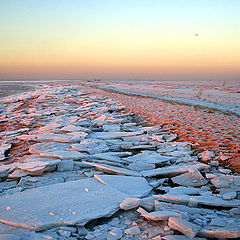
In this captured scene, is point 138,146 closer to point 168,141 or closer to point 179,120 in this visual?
point 168,141

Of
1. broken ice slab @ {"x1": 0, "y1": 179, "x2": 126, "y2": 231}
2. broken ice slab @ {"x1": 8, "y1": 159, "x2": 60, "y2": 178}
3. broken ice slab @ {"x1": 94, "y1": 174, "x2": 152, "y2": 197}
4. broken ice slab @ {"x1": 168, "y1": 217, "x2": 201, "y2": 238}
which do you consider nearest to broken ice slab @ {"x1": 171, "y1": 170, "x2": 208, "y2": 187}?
broken ice slab @ {"x1": 94, "y1": 174, "x2": 152, "y2": 197}

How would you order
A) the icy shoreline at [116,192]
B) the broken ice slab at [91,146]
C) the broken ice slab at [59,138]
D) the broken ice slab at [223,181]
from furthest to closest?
the broken ice slab at [59,138] → the broken ice slab at [91,146] → the broken ice slab at [223,181] → the icy shoreline at [116,192]

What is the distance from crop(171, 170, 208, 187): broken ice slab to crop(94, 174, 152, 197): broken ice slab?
409 mm

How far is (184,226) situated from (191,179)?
109 cm

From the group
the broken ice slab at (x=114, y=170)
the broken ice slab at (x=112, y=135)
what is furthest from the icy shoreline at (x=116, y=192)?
the broken ice slab at (x=112, y=135)

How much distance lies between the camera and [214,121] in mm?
5027

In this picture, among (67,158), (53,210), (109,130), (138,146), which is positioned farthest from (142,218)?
(109,130)

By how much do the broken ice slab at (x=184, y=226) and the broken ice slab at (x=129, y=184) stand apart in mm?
568

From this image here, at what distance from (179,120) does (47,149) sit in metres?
3.22

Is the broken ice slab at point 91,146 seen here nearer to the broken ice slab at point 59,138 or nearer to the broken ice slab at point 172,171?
the broken ice slab at point 59,138

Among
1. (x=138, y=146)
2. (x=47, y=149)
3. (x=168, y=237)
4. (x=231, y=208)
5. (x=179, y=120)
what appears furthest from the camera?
(x=179, y=120)

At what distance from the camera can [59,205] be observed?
181 cm

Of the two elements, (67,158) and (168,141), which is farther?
(168,141)

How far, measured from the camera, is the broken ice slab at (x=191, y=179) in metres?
2.39
